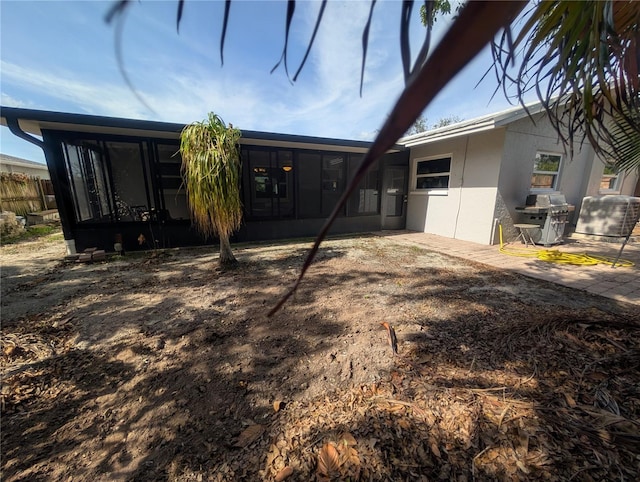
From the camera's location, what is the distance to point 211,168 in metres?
3.81

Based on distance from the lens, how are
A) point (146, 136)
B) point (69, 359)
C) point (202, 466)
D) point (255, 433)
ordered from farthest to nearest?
point (146, 136)
point (69, 359)
point (255, 433)
point (202, 466)

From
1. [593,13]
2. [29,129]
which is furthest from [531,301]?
[29,129]

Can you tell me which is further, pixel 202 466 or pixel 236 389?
pixel 236 389

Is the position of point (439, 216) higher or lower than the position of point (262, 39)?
Result: lower

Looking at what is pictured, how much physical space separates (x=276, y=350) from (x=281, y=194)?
5.69 m

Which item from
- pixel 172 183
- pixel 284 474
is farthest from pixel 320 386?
pixel 172 183

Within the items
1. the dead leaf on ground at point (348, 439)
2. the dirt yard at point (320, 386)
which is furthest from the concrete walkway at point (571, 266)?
the dead leaf on ground at point (348, 439)

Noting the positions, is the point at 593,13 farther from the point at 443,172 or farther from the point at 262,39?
the point at 443,172

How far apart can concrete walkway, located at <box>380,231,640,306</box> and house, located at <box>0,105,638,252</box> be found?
33.8 inches

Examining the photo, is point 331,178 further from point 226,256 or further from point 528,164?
point 528,164

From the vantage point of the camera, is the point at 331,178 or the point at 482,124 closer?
the point at 482,124

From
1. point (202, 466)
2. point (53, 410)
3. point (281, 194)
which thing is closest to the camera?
point (202, 466)

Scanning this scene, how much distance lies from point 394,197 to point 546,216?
3989mm

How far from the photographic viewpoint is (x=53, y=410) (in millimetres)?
1709
